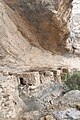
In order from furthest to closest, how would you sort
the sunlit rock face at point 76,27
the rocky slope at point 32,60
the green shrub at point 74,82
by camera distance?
the sunlit rock face at point 76,27, the green shrub at point 74,82, the rocky slope at point 32,60

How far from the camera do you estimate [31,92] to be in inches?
337

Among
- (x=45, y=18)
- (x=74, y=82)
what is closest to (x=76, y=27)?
(x=45, y=18)

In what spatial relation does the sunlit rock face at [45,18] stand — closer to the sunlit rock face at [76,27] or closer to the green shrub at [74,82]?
the green shrub at [74,82]

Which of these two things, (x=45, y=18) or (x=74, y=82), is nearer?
(x=74, y=82)

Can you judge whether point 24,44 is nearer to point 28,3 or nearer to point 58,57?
point 28,3

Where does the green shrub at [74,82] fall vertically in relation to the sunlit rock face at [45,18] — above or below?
below

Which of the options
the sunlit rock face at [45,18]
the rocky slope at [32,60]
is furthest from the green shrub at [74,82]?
the sunlit rock face at [45,18]

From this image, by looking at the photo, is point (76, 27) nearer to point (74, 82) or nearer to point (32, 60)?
point (32, 60)

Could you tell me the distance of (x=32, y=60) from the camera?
9.36 m

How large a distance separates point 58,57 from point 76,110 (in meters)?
5.13

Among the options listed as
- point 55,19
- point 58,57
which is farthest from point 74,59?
point 55,19

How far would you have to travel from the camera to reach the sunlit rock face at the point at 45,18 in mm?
8148

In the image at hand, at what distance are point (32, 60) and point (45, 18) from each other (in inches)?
61.4

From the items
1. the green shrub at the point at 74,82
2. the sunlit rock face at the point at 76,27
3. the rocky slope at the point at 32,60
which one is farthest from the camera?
the sunlit rock face at the point at 76,27
